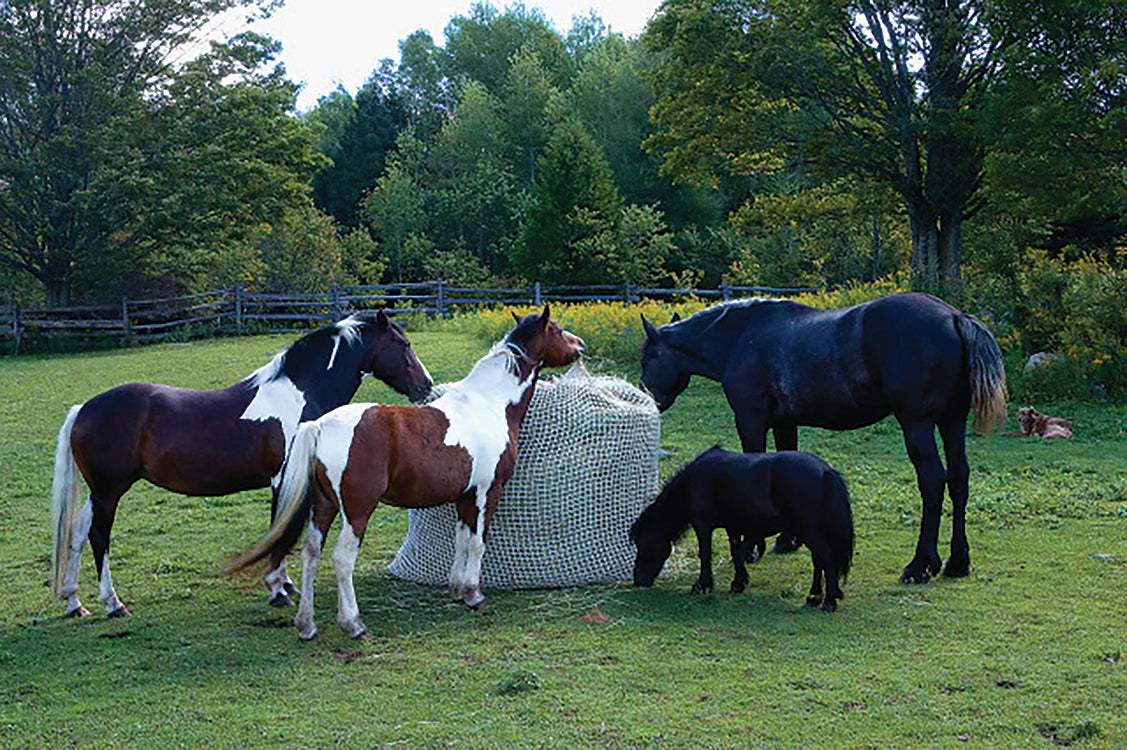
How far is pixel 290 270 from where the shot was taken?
33.1 metres

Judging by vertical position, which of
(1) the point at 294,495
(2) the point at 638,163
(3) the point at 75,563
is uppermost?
(2) the point at 638,163

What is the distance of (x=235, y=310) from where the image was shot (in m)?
29.9

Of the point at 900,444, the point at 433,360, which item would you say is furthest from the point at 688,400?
the point at 433,360

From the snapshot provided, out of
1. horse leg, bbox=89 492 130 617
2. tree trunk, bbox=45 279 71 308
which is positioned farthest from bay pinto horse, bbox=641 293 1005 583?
tree trunk, bbox=45 279 71 308

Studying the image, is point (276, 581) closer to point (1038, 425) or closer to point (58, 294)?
point (1038, 425)

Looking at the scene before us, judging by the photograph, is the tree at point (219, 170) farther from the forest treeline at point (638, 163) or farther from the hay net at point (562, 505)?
the hay net at point (562, 505)

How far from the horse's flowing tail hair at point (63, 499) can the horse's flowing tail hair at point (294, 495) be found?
4.04 ft

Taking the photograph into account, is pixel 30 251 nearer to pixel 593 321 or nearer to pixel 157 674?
pixel 593 321

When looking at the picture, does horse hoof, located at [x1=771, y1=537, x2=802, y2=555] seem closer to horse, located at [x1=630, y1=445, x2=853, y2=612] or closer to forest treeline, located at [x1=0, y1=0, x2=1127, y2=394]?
horse, located at [x1=630, y1=445, x2=853, y2=612]

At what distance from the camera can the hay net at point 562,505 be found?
6.83 m

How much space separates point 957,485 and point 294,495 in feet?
13.6

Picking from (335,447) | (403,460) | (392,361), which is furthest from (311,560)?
(392,361)

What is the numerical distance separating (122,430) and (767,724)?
13.5ft

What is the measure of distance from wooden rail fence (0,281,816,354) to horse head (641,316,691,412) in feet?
63.8
